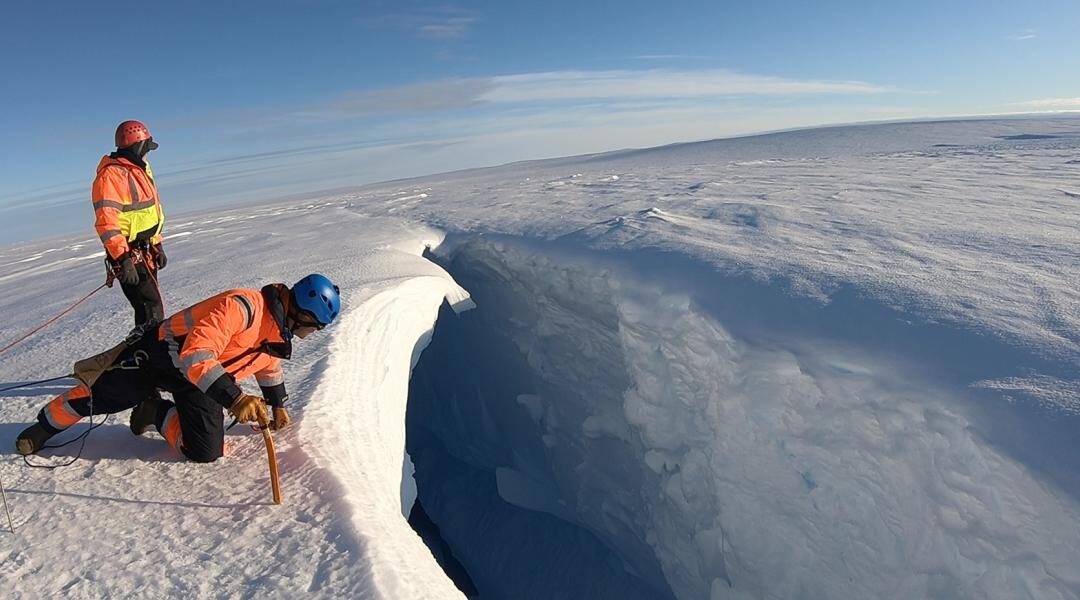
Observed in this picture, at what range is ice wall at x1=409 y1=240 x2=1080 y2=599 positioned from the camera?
263 centimetres

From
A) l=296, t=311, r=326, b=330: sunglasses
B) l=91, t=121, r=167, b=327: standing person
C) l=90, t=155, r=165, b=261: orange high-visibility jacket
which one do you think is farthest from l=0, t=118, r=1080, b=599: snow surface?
l=90, t=155, r=165, b=261: orange high-visibility jacket

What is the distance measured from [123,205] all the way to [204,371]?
189 centimetres

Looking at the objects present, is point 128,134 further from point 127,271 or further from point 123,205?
point 127,271

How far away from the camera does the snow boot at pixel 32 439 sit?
7.61 ft

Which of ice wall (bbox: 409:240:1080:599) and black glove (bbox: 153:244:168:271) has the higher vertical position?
black glove (bbox: 153:244:168:271)

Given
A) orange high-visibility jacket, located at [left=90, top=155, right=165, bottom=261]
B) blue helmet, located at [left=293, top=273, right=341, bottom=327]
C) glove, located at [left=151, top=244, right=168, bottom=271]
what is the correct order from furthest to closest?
glove, located at [left=151, top=244, right=168, bottom=271]
orange high-visibility jacket, located at [left=90, top=155, right=165, bottom=261]
blue helmet, located at [left=293, top=273, right=341, bottom=327]

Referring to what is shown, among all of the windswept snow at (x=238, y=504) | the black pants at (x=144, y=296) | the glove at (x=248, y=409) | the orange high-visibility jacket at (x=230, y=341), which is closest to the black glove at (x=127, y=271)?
the black pants at (x=144, y=296)

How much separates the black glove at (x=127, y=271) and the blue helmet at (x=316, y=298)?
5.01ft

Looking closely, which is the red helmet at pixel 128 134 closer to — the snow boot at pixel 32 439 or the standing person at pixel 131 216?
the standing person at pixel 131 216

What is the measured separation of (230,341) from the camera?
2398 millimetres

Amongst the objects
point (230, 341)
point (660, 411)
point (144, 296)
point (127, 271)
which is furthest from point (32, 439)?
point (660, 411)

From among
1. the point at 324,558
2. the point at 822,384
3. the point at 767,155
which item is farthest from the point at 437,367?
the point at 767,155

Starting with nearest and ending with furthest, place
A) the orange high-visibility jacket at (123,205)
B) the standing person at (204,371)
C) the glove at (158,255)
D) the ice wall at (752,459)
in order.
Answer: the standing person at (204,371), the ice wall at (752,459), the orange high-visibility jacket at (123,205), the glove at (158,255)

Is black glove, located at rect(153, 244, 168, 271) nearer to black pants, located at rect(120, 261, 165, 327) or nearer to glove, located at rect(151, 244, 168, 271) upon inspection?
glove, located at rect(151, 244, 168, 271)
